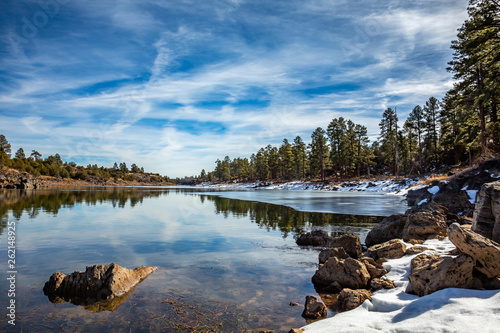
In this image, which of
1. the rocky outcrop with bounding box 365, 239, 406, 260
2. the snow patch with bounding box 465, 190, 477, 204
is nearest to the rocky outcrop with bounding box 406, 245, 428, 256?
the rocky outcrop with bounding box 365, 239, 406, 260

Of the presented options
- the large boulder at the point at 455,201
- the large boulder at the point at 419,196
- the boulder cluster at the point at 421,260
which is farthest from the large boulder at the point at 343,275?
the large boulder at the point at 419,196

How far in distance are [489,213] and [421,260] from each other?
86.8 inches

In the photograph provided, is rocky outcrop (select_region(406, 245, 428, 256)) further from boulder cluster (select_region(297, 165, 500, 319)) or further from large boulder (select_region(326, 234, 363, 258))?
large boulder (select_region(326, 234, 363, 258))

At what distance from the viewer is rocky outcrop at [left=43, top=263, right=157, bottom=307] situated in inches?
244

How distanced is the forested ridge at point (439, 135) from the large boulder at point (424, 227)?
58.5ft

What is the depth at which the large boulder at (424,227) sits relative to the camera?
10016 millimetres

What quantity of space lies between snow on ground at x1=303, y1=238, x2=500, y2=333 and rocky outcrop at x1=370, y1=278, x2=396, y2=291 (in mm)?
790

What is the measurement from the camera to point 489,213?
6738mm

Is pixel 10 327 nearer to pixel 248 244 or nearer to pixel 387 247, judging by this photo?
pixel 248 244

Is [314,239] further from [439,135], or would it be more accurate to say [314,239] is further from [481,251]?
[439,135]

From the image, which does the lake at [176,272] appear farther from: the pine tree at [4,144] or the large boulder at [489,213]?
the pine tree at [4,144]

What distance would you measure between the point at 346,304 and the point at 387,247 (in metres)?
3.72

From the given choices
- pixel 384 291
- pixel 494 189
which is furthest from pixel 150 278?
pixel 494 189

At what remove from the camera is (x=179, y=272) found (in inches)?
321
